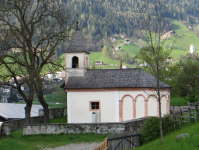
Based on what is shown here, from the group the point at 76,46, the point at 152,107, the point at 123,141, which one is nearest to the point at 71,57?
the point at 76,46

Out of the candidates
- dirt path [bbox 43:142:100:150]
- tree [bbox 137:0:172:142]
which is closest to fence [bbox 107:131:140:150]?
dirt path [bbox 43:142:100:150]

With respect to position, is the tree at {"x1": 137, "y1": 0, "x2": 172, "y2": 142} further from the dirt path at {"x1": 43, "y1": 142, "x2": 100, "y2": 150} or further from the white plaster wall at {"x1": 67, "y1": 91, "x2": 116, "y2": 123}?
the white plaster wall at {"x1": 67, "y1": 91, "x2": 116, "y2": 123}

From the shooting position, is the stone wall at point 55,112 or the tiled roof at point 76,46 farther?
the stone wall at point 55,112

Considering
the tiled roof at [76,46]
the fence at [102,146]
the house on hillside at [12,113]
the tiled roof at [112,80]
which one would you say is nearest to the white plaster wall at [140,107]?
the tiled roof at [112,80]

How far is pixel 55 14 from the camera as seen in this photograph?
26.8m

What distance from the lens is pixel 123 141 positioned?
14.5 m

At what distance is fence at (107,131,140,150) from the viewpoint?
1352 centimetres

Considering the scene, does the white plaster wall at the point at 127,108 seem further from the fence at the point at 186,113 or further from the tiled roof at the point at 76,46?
the fence at the point at 186,113

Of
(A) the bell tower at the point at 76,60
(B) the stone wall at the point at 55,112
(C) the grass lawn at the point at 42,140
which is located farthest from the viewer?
(B) the stone wall at the point at 55,112

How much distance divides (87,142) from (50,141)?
259 cm

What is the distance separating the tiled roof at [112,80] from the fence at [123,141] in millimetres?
10441

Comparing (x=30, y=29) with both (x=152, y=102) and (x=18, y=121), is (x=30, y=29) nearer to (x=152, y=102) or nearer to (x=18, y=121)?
(x=18, y=121)

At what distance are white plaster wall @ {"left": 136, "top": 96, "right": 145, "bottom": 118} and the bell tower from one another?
6347mm

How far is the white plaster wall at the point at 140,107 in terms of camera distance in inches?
999
